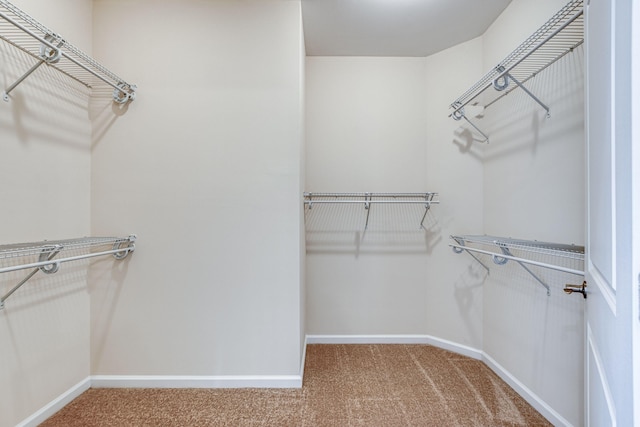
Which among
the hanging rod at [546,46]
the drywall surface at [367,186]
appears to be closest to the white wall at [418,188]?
the drywall surface at [367,186]

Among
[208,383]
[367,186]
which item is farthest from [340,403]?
[367,186]


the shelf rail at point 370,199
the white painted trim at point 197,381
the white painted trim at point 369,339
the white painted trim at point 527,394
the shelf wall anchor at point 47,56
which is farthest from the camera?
the white painted trim at point 369,339

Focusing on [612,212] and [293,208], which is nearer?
[612,212]

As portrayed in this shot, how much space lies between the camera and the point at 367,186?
2699 millimetres

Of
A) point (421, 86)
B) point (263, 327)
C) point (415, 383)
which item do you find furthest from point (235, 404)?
point (421, 86)

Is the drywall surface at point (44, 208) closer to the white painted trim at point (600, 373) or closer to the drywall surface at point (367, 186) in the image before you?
the drywall surface at point (367, 186)

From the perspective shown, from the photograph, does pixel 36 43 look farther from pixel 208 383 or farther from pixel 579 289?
pixel 579 289

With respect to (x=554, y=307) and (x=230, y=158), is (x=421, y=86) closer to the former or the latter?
(x=230, y=158)

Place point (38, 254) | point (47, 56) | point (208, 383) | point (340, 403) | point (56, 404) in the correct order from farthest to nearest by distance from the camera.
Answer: point (208, 383) → point (340, 403) → point (56, 404) → point (38, 254) → point (47, 56)

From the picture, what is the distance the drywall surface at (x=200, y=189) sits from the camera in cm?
199

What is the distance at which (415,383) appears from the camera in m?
2.03

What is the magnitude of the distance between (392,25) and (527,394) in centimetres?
265

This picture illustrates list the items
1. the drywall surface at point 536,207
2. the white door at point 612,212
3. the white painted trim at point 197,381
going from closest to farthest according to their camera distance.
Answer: the white door at point 612,212 < the drywall surface at point 536,207 < the white painted trim at point 197,381

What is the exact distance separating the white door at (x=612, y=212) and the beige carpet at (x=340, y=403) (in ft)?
3.25
